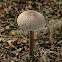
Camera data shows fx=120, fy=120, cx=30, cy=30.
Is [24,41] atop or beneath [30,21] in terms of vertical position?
beneath

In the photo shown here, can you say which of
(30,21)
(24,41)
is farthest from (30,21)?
(24,41)

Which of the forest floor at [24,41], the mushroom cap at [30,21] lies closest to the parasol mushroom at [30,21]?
the mushroom cap at [30,21]

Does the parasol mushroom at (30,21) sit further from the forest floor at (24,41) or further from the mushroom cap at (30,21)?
the forest floor at (24,41)

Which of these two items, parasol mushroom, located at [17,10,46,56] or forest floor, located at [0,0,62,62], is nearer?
parasol mushroom, located at [17,10,46,56]

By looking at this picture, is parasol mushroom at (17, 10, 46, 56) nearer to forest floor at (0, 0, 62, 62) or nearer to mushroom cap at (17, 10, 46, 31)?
mushroom cap at (17, 10, 46, 31)

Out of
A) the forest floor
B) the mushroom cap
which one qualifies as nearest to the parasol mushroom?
the mushroom cap

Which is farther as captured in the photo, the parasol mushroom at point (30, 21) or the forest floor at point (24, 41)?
the forest floor at point (24, 41)

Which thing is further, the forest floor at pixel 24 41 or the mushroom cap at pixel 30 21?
the forest floor at pixel 24 41

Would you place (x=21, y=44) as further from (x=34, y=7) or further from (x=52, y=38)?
(x=34, y=7)

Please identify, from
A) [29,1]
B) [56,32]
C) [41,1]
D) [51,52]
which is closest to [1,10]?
[29,1]

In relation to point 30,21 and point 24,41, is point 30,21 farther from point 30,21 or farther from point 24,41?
point 24,41

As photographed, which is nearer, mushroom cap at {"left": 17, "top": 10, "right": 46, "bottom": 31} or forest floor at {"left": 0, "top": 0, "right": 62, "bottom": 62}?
mushroom cap at {"left": 17, "top": 10, "right": 46, "bottom": 31}
